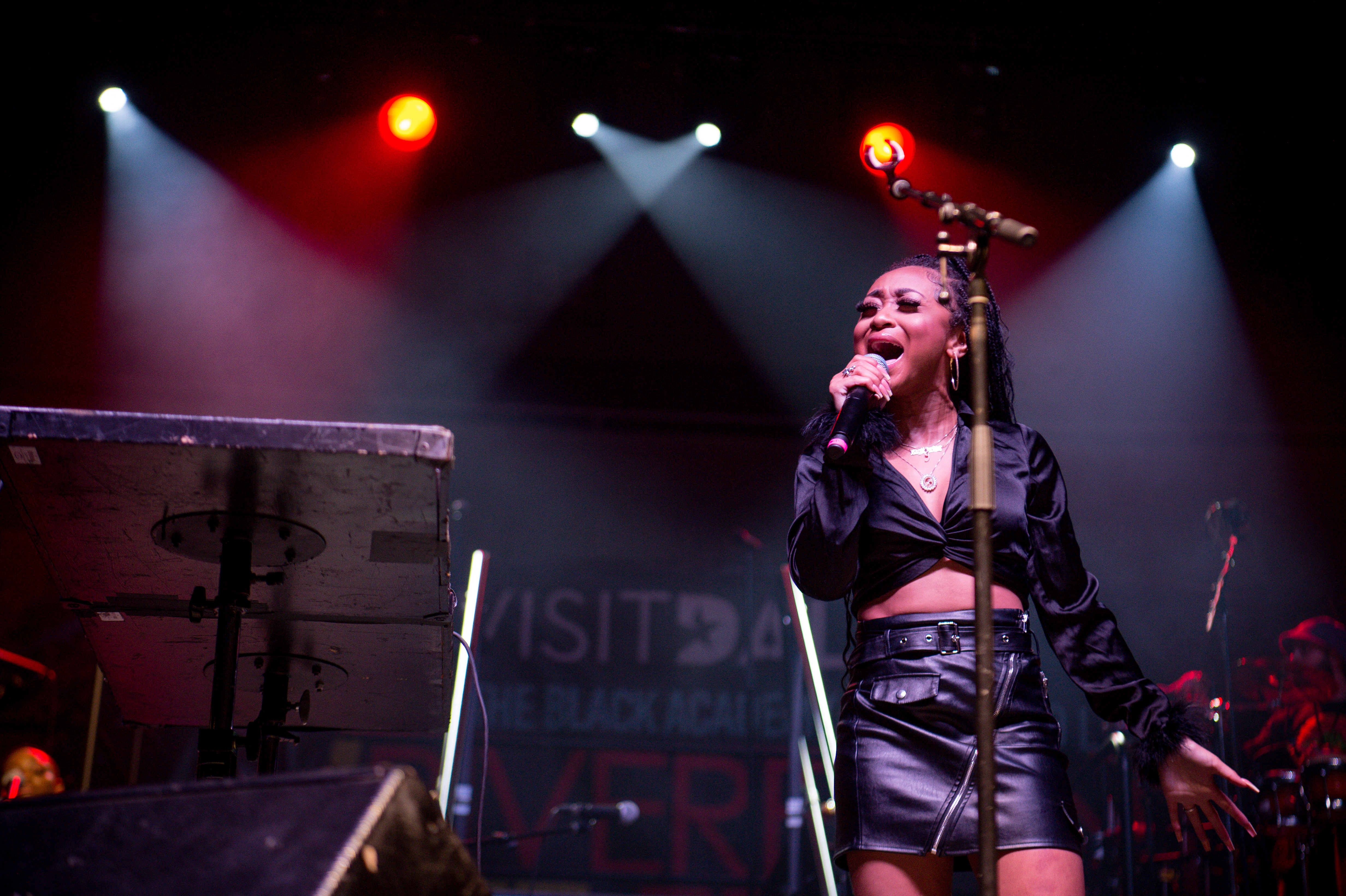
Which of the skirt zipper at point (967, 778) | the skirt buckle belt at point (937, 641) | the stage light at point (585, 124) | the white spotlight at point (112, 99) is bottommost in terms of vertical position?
the skirt zipper at point (967, 778)

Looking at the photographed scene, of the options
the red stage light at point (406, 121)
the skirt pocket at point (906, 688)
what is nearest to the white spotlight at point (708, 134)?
the red stage light at point (406, 121)

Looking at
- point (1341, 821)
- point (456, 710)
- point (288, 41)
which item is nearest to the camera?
point (456, 710)

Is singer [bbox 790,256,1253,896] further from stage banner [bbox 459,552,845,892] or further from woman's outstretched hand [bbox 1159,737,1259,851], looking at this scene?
stage banner [bbox 459,552,845,892]

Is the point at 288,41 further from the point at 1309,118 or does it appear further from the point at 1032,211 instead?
the point at 1309,118

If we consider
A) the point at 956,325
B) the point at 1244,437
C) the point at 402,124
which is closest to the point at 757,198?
the point at 402,124

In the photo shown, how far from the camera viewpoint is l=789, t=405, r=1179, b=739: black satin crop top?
192 centimetres

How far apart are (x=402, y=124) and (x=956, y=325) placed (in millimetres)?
5459

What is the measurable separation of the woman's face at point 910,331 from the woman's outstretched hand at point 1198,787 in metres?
0.81

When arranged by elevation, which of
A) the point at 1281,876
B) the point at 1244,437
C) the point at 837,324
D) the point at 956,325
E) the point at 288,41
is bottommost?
the point at 1281,876

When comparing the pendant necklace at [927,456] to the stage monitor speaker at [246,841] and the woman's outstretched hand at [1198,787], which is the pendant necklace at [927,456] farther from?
the stage monitor speaker at [246,841]

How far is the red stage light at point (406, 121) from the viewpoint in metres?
6.84

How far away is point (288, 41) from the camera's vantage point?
6.68 m

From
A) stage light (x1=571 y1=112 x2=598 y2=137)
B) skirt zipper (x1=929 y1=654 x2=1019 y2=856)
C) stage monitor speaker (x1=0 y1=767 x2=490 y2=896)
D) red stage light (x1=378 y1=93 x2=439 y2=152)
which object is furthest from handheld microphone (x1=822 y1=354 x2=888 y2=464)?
red stage light (x1=378 y1=93 x2=439 y2=152)

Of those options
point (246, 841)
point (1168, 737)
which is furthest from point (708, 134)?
point (246, 841)
